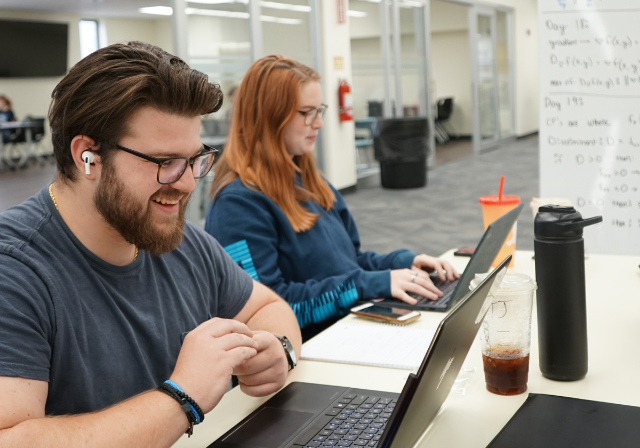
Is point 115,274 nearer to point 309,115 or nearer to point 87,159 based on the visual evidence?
point 87,159

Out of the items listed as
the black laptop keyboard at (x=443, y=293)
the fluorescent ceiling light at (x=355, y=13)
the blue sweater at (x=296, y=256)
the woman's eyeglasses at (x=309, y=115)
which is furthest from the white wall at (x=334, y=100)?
the black laptop keyboard at (x=443, y=293)

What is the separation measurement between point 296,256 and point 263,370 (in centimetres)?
79

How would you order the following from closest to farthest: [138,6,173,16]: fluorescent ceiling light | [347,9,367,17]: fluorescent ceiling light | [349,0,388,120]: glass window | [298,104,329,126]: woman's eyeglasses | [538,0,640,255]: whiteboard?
[298,104,329,126]: woman's eyeglasses < [538,0,640,255]: whiteboard < [347,9,367,17]: fluorescent ceiling light < [349,0,388,120]: glass window < [138,6,173,16]: fluorescent ceiling light

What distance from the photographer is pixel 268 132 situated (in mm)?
1972

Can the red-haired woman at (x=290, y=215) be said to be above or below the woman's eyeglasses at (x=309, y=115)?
below

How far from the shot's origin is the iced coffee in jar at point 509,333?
1.07m

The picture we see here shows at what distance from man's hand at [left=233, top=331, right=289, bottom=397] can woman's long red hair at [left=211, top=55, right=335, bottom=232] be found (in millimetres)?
765

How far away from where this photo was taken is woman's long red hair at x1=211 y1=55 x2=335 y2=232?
192cm

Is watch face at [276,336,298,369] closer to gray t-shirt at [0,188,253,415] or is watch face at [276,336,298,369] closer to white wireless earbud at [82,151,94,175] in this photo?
gray t-shirt at [0,188,253,415]

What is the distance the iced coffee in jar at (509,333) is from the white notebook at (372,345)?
160mm

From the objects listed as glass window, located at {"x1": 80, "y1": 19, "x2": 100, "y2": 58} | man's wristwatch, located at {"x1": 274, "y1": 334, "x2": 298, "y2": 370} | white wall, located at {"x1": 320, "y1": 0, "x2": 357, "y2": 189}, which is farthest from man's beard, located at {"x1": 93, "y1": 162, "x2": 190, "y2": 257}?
glass window, located at {"x1": 80, "y1": 19, "x2": 100, "y2": 58}

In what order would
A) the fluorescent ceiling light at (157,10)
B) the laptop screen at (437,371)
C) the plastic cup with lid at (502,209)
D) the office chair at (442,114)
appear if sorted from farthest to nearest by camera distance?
the office chair at (442,114), the fluorescent ceiling light at (157,10), the plastic cup with lid at (502,209), the laptop screen at (437,371)

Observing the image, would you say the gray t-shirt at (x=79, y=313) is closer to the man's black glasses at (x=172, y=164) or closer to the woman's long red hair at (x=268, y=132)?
the man's black glasses at (x=172, y=164)

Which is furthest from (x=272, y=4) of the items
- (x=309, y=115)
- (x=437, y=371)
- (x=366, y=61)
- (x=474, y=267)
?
(x=437, y=371)
